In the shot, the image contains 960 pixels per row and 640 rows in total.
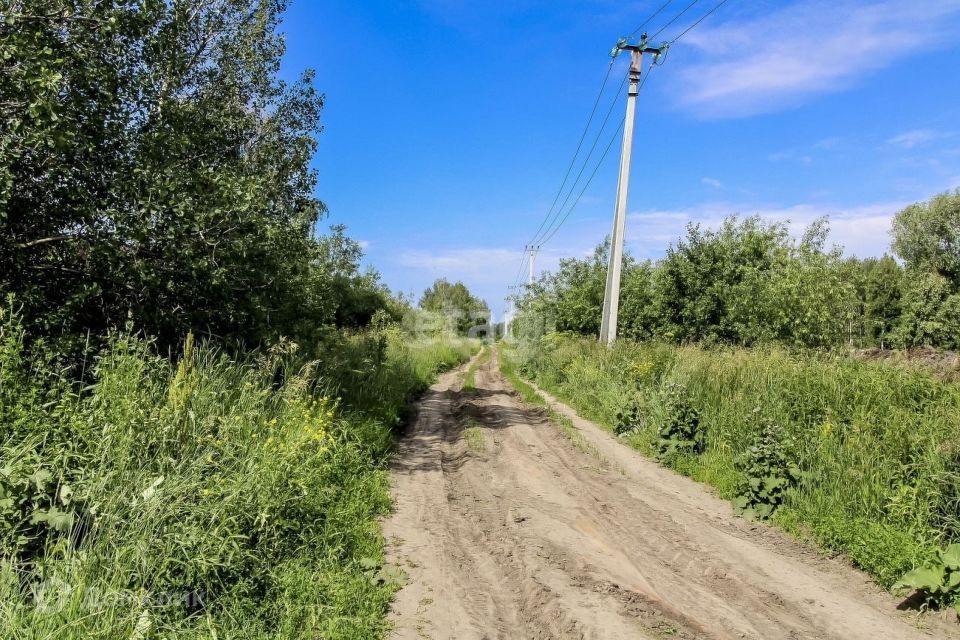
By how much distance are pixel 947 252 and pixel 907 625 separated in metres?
52.0

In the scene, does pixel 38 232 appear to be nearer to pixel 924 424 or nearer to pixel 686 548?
pixel 686 548

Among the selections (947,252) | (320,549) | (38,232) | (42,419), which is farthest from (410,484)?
(947,252)

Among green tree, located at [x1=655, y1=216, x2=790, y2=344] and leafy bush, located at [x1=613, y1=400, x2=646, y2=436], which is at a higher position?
green tree, located at [x1=655, y1=216, x2=790, y2=344]

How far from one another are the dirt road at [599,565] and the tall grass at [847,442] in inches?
16.2

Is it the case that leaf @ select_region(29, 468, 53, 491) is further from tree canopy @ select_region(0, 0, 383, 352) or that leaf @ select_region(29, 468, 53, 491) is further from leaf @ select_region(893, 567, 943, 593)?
leaf @ select_region(893, 567, 943, 593)

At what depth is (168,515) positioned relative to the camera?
4.15 metres

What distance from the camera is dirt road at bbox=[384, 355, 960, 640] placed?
14.3 feet

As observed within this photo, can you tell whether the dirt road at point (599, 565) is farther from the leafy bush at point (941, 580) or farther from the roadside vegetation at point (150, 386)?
the roadside vegetation at point (150, 386)

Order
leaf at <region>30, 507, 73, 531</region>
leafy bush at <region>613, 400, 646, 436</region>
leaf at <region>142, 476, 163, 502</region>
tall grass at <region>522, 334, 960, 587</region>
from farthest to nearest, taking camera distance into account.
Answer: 1. leafy bush at <region>613, 400, 646, 436</region>
2. tall grass at <region>522, 334, 960, 587</region>
3. leaf at <region>142, 476, 163, 502</region>
4. leaf at <region>30, 507, 73, 531</region>

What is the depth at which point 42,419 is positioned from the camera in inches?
185

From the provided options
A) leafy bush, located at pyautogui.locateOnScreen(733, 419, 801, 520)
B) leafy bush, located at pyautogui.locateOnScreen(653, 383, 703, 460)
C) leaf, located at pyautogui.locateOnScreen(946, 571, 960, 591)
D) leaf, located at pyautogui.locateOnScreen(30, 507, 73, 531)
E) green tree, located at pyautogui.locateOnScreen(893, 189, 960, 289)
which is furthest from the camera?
green tree, located at pyautogui.locateOnScreen(893, 189, 960, 289)

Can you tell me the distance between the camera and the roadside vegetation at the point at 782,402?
569cm

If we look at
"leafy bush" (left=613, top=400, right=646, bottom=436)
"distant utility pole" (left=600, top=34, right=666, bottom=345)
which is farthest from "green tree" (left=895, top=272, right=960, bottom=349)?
"leafy bush" (left=613, top=400, right=646, bottom=436)

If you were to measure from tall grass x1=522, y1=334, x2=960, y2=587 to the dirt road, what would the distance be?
1.35ft
